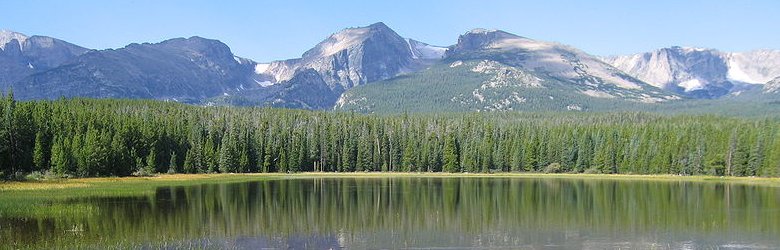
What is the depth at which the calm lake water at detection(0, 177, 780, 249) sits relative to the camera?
43.7 meters

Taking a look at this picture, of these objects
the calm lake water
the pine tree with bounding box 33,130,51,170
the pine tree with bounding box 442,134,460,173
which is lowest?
the pine tree with bounding box 442,134,460,173

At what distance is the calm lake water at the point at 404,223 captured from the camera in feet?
143

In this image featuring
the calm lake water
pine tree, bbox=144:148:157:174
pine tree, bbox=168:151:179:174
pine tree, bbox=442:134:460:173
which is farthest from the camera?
pine tree, bbox=442:134:460:173

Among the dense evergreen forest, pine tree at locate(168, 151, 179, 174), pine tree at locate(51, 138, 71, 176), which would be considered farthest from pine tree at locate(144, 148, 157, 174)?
pine tree at locate(51, 138, 71, 176)

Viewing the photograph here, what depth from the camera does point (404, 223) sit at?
54312 millimetres

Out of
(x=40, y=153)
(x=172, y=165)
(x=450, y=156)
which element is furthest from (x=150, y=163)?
(x=450, y=156)

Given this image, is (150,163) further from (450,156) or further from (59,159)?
(450,156)

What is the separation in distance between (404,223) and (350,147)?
127675 mm

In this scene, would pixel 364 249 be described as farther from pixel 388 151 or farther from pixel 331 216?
pixel 388 151

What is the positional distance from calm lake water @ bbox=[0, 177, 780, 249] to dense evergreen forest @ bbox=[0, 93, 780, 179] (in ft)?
153

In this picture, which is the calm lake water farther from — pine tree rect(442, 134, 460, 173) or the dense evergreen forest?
pine tree rect(442, 134, 460, 173)

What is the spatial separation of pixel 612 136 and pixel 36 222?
151 m

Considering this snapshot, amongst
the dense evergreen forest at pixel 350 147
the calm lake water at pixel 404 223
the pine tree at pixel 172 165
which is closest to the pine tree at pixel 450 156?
the dense evergreen forest at pixel 350 147

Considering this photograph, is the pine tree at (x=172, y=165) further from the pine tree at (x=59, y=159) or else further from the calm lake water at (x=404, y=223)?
the calm lake water at (x=404, y=223)
